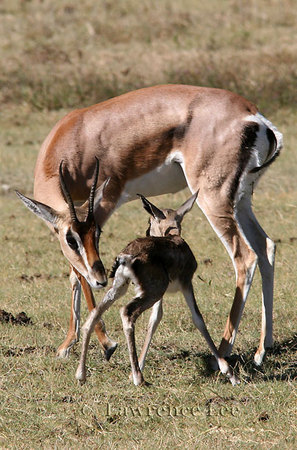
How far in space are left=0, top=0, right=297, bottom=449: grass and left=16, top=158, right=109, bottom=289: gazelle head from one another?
0.66m

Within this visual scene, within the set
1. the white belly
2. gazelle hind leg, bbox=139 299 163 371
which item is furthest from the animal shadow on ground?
the white belly

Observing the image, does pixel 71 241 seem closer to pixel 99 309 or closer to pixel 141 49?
pixel 99 309

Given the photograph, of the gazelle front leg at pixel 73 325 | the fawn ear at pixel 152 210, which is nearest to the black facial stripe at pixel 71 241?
the fawn ear at pixel 152 210

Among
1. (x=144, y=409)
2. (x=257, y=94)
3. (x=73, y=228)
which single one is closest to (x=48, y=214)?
(x=73, y=228)

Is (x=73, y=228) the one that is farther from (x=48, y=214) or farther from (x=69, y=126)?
(x=69, y=126)

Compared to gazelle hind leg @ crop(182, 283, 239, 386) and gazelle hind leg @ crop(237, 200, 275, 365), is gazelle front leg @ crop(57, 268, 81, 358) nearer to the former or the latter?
gazelle hind leg @ crop(182, 283, 239, 386)

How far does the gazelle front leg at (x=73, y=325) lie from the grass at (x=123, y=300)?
3.2 inches

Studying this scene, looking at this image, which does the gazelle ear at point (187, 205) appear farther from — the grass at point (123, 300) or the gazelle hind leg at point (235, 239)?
→ the grass at point (123, 300)

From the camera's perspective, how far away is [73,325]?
18.5 feet

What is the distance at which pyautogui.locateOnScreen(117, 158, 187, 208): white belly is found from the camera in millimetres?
5797

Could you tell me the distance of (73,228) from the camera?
487cm

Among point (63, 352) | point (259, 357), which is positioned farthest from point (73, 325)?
point (259, 357)

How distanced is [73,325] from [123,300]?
1038 mm

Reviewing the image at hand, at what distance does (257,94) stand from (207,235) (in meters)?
5.49
